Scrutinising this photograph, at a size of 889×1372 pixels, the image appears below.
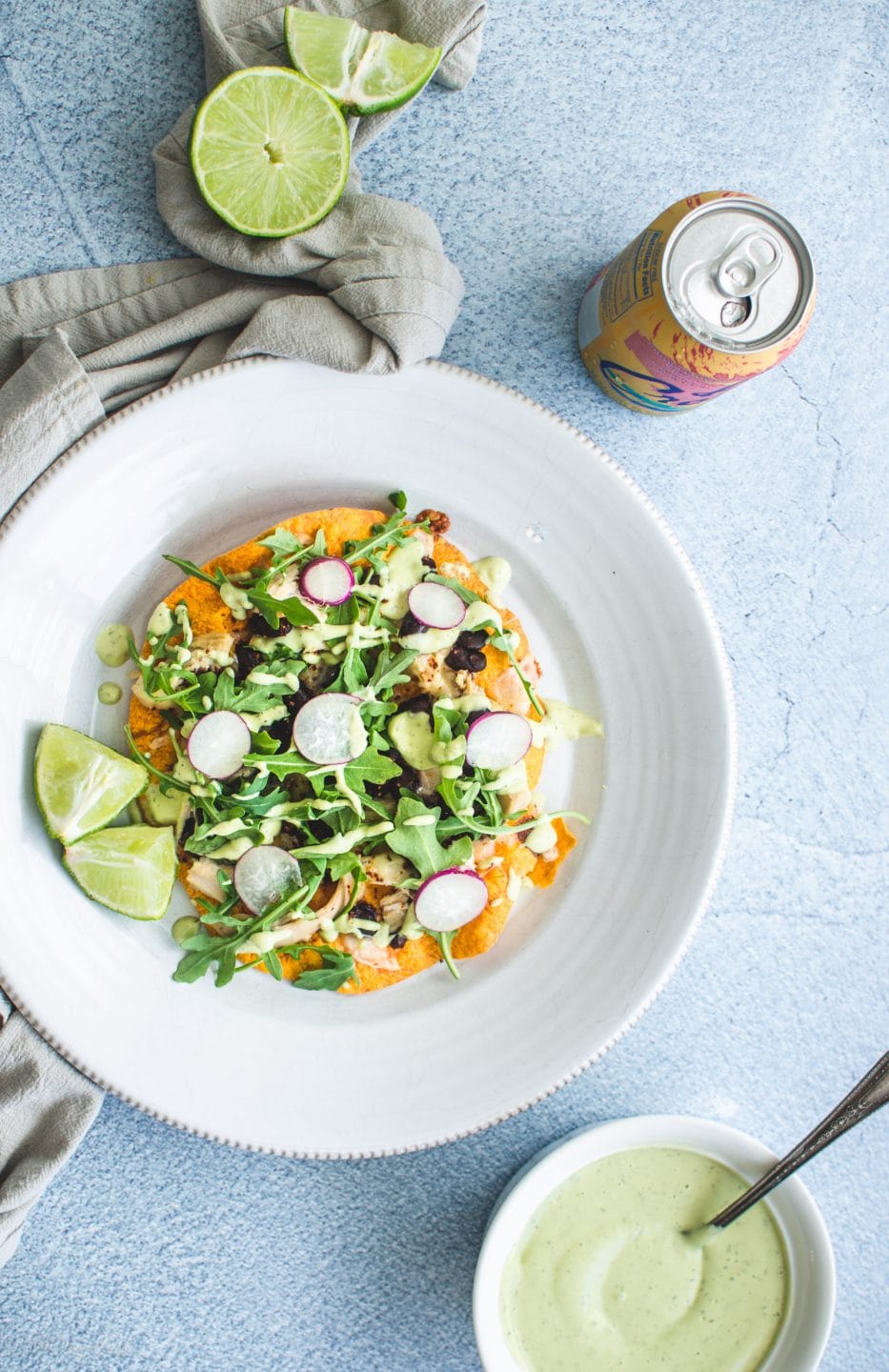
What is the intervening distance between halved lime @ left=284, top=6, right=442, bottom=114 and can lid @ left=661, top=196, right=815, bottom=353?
2.51 feet

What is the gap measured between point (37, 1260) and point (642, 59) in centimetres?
336

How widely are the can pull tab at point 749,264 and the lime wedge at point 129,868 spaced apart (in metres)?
1.62

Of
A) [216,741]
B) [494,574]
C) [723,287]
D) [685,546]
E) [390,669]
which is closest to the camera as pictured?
[723,287]

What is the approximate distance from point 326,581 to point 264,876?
655 millimetres

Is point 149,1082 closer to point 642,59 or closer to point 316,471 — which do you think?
point 316,471

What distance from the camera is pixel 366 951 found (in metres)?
2.16

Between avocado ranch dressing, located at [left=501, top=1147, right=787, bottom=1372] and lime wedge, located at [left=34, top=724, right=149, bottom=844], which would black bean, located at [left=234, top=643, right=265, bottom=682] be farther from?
avocado ranch dressing, located at [left=501, top=1147, right=787, bottom=1372]

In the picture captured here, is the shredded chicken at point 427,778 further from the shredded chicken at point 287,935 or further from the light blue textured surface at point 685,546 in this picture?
the light blue textured surface at point 685,546

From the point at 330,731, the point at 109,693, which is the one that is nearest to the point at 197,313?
the point at 109,693

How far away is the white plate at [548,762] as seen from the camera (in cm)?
211

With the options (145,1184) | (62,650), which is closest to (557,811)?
(62,650)

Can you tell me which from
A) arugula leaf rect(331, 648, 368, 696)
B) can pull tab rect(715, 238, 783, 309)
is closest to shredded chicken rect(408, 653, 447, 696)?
arugula leaf rect(331, 648, 368, 696)

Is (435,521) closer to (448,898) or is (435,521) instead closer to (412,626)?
(412,626)

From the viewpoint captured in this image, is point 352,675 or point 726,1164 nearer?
point 352,675
